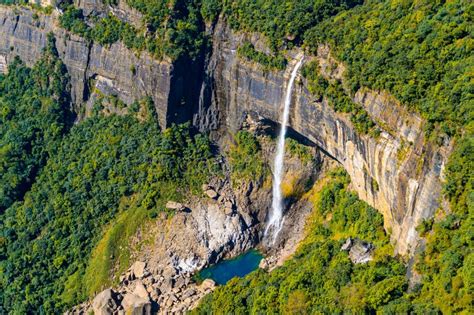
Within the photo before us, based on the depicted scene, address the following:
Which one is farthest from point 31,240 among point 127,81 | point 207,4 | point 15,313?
point 207,4

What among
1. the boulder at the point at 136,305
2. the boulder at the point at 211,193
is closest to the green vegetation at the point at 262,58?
the boulder at the point at 211,193

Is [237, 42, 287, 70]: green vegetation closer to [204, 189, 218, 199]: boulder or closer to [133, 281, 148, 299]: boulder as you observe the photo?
[204, 189, 218, 199]: boulder

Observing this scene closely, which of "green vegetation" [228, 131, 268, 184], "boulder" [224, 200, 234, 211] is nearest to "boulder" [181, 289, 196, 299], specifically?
"boulder" [224, 200, 234, 211]

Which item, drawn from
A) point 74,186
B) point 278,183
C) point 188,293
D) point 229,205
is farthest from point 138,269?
point 278,183

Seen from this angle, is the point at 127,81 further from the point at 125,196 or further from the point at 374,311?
the point at 374,311

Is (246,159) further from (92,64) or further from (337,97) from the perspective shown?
(92,64)

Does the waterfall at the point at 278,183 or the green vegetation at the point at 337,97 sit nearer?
the green vegetation at the point at 337,97

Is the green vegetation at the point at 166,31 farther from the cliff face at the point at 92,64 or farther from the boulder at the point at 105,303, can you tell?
the boulder at the point at 105,303
